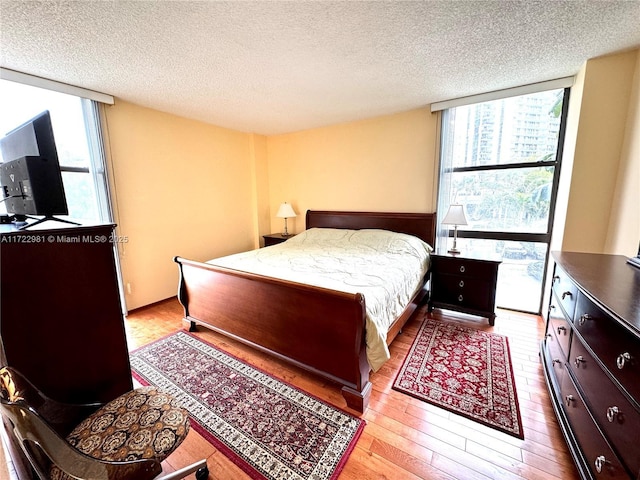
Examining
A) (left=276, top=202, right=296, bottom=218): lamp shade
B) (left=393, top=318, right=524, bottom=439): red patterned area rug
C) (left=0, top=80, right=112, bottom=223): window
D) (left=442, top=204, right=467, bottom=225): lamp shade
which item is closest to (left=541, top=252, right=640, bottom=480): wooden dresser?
(left=393, top=318, right=524, bottom=439): red patterned area rug

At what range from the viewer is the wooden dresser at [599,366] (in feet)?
2.87

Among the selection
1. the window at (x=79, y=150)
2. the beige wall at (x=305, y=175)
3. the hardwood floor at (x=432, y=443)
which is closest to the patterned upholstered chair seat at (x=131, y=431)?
the hardwood floor at (x=432, y=443)

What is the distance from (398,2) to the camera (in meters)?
1.45

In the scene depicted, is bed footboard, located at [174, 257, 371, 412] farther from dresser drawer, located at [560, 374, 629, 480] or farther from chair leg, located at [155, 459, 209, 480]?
dresser drawer, located at [560, 374, 629, 480]

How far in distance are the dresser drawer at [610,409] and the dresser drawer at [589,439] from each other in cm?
4

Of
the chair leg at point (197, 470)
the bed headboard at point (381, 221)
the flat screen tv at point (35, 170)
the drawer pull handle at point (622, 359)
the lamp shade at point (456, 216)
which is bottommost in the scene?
the chair leg at point (197, 470)

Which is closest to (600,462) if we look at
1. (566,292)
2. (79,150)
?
(566,292)

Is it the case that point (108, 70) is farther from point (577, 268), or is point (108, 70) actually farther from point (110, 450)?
point (577, 268)

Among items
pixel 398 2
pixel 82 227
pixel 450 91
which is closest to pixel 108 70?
pixel 82 227

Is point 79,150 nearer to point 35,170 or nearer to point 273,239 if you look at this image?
point 35,170

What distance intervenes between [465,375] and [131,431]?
79.2 inches

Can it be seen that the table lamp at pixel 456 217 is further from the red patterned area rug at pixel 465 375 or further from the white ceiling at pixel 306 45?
the white ceiling at pixel 306 45

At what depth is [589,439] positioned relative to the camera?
1097 millimetres

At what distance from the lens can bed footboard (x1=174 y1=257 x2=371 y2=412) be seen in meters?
1.57
